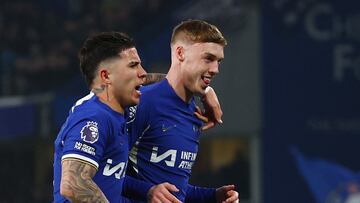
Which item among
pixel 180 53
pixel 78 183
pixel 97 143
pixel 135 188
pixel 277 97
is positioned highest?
pixel 180 53

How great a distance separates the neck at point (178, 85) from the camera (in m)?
6.25

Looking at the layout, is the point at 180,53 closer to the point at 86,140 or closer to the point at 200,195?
the point at 200,195

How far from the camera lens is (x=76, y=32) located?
2097cm

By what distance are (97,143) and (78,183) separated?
222 mm

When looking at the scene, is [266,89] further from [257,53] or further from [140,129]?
[140,129]

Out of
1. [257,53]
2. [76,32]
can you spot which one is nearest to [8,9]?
[76,32]

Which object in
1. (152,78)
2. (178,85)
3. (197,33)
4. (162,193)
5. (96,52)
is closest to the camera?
(96,52)

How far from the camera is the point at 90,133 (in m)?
5.14

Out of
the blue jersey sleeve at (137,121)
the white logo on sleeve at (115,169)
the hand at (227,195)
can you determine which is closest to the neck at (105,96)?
the white logo on sleeve at (115,169)

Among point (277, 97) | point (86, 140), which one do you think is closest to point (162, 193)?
point (86, 140)

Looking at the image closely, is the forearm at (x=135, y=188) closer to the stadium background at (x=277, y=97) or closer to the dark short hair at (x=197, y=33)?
the dark short hair at (x=197, y=33)

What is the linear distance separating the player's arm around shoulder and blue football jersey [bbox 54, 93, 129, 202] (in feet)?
0.10

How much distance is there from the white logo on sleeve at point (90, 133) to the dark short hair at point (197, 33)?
1177 mm

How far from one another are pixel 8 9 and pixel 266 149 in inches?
276
